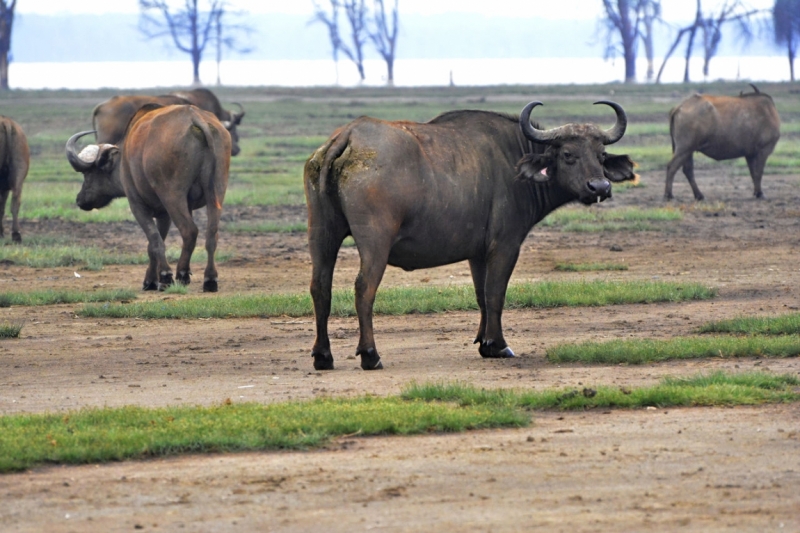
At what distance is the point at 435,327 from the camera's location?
11.1 metres

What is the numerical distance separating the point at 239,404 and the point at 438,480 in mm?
2031

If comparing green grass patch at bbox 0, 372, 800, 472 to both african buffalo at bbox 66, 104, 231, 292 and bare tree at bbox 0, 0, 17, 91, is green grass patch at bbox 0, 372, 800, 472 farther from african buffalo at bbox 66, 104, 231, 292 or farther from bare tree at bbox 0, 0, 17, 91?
bare tree at bbox 0, 0, 17, 91

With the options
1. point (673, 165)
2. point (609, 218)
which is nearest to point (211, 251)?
point (609, 218)

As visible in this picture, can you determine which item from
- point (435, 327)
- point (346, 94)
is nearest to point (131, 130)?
point (435, 327)

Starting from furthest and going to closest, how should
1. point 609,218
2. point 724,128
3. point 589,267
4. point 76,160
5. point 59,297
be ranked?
point 724,128
point 609,218
point 76,160
point 589,267
point 59,297

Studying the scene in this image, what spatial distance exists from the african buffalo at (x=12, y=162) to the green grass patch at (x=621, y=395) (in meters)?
11.9

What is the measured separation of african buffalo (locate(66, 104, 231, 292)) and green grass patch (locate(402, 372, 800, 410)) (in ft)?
19.8

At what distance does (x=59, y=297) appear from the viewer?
12961 millimetres

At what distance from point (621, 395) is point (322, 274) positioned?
95.7 inches

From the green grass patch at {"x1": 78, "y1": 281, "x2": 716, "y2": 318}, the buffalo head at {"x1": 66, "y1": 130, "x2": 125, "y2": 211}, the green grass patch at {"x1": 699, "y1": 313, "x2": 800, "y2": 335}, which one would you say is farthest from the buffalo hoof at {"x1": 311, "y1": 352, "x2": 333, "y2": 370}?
the buffalo head at {"x1": 66, "y1": 130, "x2": 125, "y2": 211}

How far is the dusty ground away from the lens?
5742 millimetres

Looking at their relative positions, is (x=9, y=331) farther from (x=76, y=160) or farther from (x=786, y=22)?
(x=786, y=22)

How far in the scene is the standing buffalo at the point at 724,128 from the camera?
911 inches

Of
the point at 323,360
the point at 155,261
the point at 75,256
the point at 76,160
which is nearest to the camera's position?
the point at 323,360
